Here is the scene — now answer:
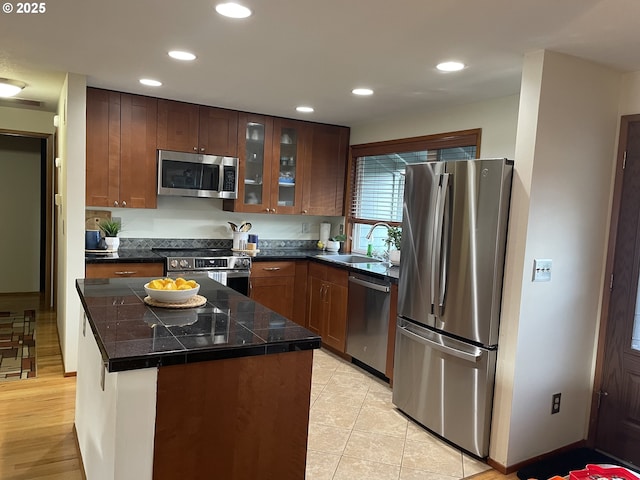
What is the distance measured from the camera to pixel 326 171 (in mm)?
5254

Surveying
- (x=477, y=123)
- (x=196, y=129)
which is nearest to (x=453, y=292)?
(x=477, y=123)

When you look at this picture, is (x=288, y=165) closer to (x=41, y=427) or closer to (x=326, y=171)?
(x=326, y=171)

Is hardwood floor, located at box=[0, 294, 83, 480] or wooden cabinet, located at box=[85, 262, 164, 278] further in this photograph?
wooden cabinet, located at box=[85, 262, 164, 278]

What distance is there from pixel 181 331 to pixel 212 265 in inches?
98.1

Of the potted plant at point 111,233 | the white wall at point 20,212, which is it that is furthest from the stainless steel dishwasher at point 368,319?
the white wall at point 20,212

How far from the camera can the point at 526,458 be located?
284 cm

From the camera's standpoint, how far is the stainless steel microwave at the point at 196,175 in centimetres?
438

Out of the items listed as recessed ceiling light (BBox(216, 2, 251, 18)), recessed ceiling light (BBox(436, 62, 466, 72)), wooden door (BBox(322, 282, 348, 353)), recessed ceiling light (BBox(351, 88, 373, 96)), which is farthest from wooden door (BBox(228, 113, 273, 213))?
recessed ceiling light (BBox(216, 2, 251, 18))

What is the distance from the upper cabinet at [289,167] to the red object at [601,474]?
152 inches

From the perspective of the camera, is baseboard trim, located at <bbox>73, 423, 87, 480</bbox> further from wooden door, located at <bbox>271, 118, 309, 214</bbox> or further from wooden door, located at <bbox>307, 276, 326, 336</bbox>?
wooden door, located at <bbox>271, 118, 309, 214</bbox>

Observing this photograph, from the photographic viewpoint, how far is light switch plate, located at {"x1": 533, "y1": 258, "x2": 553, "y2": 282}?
106 inches

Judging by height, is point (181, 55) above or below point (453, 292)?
above

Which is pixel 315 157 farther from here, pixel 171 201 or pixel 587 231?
pixel 587 231

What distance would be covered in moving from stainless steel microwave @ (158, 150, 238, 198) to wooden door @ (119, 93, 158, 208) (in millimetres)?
95
